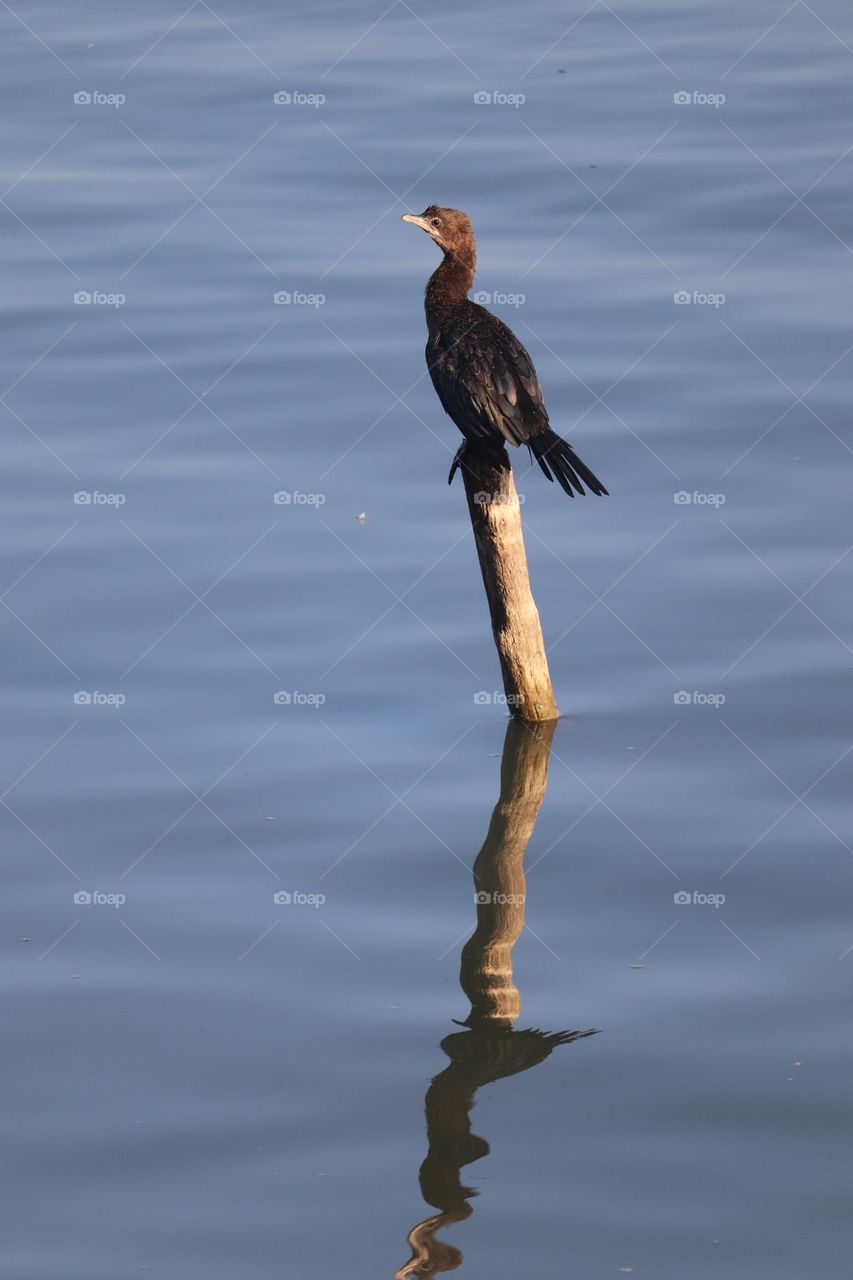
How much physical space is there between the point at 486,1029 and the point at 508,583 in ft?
7.30

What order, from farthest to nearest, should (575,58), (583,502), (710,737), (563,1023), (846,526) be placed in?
(575,58)
(583,502)
(846,526)
(710,737)
(563,1023)

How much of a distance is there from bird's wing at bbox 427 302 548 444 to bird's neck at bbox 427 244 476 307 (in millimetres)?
210

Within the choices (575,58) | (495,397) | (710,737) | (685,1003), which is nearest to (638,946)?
(685,1003)

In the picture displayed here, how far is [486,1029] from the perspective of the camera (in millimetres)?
5797

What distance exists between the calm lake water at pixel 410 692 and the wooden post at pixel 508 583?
0.80 feet

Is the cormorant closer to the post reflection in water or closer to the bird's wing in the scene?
the bird's wing

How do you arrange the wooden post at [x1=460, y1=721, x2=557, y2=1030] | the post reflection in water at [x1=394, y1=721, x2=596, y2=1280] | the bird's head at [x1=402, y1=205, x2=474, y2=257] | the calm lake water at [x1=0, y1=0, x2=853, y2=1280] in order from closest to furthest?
1. the post reflection in water at [x1=394, y1=721, x2=596, y2=1280]
2. the calm lake water at [x1=0, y1=0, x2=853, y2=1280]
3. the wooden post at [x1=460, y1=721, x2=557, y2=1030]
4. the bird's head at [x1=402, y1=205, x2=474, y2=257]

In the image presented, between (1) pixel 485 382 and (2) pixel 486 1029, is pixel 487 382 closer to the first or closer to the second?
(1) pixel 485 382

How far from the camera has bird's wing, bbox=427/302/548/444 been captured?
7.12m

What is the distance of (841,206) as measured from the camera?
13078 millimetres

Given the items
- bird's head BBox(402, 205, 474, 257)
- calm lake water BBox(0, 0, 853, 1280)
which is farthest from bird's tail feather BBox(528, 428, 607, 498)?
calm lake water BBox(0, 0, 853, 1280)

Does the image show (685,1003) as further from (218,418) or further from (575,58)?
(575,58)

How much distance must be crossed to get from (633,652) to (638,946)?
2.44 metres

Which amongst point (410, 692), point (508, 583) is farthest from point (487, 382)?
point (410, 692)
